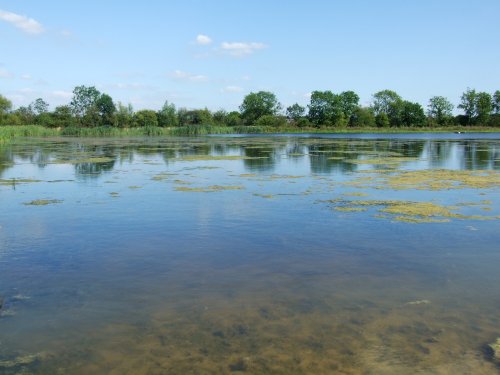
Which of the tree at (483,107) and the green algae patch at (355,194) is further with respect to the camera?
the tree at (483,107)

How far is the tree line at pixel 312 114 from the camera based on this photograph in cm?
10706

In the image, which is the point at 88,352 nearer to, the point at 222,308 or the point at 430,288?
the point at 222,308

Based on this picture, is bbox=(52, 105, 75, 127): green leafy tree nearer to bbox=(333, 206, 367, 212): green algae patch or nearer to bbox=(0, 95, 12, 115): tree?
bbox=(0, 95, 12, 115): tree

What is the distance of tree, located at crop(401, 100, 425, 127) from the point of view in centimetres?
11531

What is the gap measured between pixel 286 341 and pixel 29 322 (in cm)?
308

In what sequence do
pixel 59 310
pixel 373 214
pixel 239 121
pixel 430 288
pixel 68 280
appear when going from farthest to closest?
pixel 239 121, pixel 373 214, pixel 68 280, pixel 430 288, pixel 59 310

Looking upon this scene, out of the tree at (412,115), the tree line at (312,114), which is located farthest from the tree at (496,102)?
the tree at (412,115)

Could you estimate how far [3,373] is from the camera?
4.23 meters

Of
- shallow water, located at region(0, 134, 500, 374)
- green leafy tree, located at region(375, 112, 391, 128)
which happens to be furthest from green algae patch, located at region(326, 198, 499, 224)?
green leafy tree, located at region(375, 112, 391, 128)

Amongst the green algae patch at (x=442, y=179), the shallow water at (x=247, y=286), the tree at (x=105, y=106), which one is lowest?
the shallow water at (x=247, y=286)

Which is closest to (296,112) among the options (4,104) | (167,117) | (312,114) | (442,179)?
(312,114)

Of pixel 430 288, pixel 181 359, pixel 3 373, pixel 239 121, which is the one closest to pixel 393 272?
pixel 430 288

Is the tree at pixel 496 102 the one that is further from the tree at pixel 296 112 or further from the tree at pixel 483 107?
the tree at pixel 296 112

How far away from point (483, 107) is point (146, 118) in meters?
87.1
